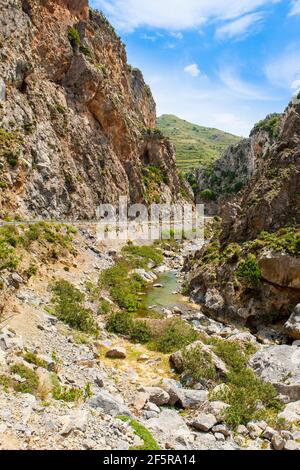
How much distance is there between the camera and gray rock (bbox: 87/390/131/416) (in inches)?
497

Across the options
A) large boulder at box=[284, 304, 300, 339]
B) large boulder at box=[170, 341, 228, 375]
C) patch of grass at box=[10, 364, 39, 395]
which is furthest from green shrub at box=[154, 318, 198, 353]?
patch of grass at box=[10, 364, 39, 395]

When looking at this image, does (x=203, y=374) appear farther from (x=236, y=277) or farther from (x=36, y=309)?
(x=236, y=277)

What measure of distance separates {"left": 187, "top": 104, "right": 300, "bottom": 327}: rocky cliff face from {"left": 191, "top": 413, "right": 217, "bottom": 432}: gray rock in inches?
541

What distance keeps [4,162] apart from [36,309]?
2407cm

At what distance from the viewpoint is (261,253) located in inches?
1108

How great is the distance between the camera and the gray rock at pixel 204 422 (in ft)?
43.2

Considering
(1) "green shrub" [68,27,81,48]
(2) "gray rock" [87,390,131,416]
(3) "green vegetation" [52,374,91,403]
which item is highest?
(1) "green shrub" [68,27,81,48]

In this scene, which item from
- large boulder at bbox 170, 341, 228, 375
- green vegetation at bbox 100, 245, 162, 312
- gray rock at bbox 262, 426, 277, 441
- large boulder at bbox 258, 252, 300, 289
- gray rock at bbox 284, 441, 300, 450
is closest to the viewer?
gray rock at bbox 284, 441, 300, 450

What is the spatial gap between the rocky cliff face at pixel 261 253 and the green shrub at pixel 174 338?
6244 mm

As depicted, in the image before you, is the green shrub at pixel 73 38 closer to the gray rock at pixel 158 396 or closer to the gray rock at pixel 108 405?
the gray rock at pixel 158 396

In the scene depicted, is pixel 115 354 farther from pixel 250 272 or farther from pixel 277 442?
pixel 250 272

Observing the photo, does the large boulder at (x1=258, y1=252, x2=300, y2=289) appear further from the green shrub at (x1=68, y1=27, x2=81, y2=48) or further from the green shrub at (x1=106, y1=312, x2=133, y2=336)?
the green shrub at (x1=68, y1=27, x2=81, y2=48)

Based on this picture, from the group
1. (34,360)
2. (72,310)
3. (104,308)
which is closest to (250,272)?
(104,308)
